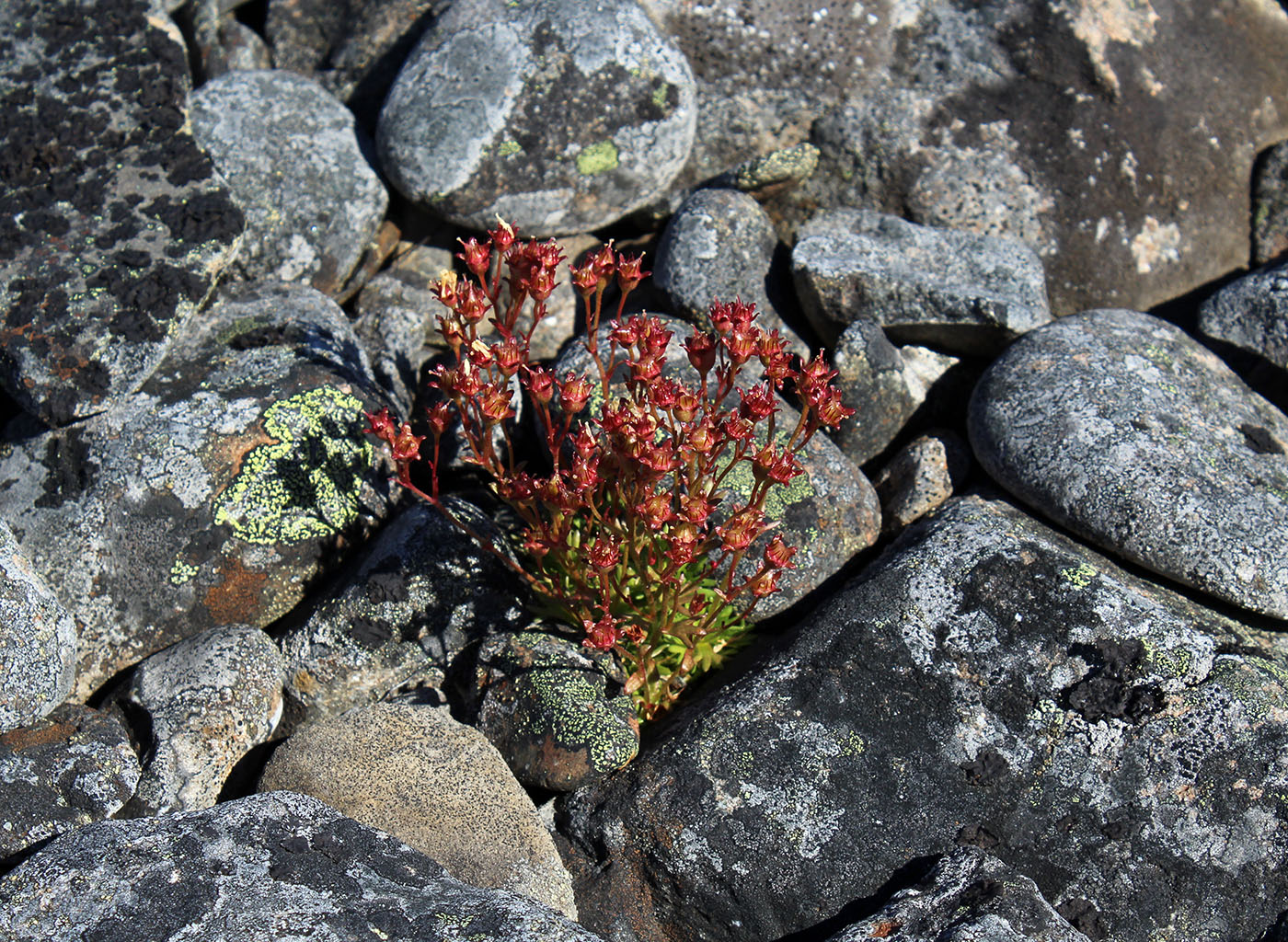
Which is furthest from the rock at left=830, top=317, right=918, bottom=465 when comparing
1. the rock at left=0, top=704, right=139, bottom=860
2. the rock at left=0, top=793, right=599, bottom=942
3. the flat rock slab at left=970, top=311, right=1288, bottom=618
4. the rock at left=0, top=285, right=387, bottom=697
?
the rock at left=0, top=704, right=139, bottom=860

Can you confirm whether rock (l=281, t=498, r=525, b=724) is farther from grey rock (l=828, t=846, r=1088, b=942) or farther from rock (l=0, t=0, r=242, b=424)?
grey rock (l=828, t=846, r=1088, b=942)

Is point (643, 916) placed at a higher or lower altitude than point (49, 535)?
lower

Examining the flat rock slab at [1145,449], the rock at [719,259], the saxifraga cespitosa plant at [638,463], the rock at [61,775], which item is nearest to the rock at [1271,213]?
the flat rock slab at [1145,449]

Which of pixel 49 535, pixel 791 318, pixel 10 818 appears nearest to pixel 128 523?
pixel 49 535

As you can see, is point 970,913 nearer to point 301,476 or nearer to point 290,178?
point 301,476

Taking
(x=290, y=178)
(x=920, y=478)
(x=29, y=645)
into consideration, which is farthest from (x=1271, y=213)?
(x=29, y=645)

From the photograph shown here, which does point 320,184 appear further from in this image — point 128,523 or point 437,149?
point 128,523
